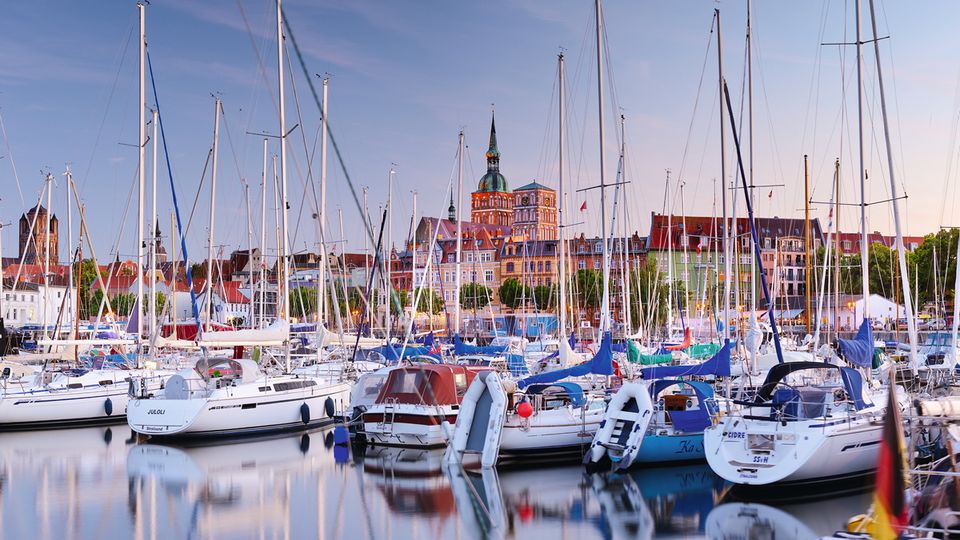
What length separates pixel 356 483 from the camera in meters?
28.7

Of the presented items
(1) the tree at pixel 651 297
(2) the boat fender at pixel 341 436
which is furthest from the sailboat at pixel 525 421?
(1) the tree at pixel 651 297

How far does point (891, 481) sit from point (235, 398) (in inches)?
1017

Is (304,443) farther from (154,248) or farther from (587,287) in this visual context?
(587,287)

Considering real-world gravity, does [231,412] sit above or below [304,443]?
above

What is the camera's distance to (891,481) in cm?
1564

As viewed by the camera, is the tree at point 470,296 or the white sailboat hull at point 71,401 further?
the tree at point 470,296

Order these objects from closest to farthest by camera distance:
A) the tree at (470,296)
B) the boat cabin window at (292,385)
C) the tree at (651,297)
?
the boat cabin window at (292,385)
the tree at (651,297)
the tree at (470,296)

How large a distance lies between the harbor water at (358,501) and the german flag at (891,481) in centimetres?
566

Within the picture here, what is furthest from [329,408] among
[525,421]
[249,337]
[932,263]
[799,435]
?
[932,263]

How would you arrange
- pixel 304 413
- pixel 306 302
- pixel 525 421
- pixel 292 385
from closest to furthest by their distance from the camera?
pixel 525 421 → pixel 304 413 → pixel 292 385 → pixel 306 302

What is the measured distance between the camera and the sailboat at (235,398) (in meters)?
36.1

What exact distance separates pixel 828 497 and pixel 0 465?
23668 millimetres

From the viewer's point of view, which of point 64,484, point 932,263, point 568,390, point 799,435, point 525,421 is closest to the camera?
point 799,435

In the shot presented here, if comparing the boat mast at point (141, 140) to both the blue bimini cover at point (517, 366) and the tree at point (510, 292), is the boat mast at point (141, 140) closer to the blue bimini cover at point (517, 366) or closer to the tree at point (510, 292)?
the blue bimini cover at point (517, 366)
